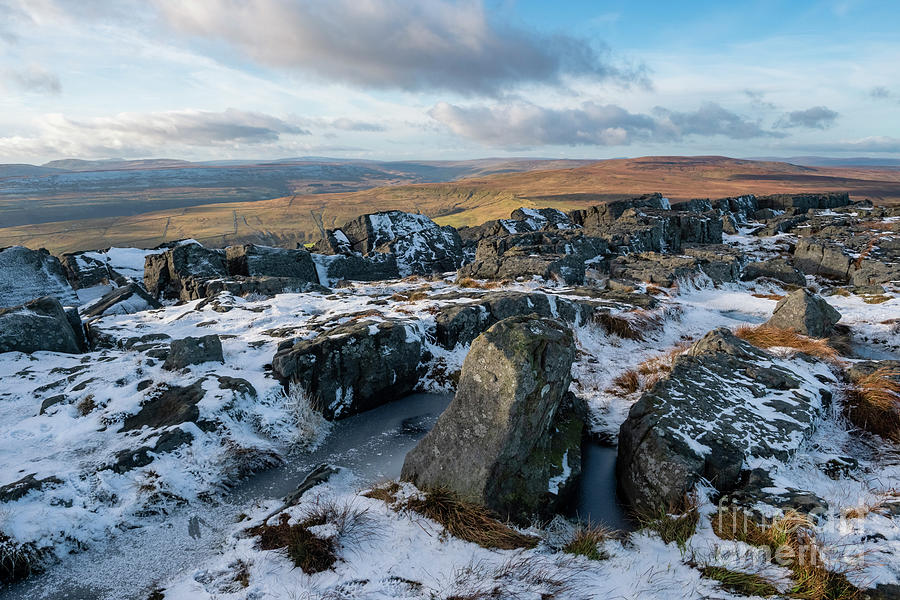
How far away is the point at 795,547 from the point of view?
4.42m

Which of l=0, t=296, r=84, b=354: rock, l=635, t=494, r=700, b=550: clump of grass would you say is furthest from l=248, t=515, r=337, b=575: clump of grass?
l=0, t=296, r=84, b=354: rock

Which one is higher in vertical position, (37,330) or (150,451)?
(37,330)

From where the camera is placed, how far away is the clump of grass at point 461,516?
16.7 feet

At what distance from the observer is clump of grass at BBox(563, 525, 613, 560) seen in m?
4.89

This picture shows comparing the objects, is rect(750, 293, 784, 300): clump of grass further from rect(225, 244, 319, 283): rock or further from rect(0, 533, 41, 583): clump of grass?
rect(0, 533, 41, 583): clump of grass

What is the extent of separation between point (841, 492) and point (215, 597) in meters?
7.48

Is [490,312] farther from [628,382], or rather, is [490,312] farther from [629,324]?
[629,324]

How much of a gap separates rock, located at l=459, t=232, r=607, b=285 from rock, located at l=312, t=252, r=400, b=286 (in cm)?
602

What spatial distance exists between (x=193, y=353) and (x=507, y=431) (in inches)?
299

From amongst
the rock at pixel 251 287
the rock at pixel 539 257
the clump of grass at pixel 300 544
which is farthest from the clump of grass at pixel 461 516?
the rock at pixel 539 257

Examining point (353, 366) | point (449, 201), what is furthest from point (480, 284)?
point (449, 201)

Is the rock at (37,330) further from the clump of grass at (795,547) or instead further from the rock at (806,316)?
the rock at (806,316)

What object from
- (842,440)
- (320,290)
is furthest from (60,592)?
(320,290)

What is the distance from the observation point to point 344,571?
15.2 feet
